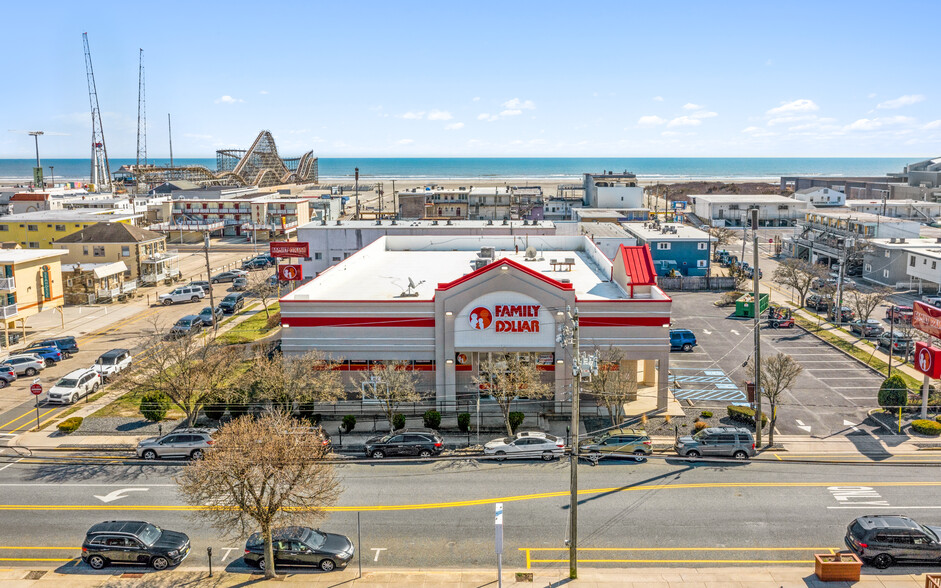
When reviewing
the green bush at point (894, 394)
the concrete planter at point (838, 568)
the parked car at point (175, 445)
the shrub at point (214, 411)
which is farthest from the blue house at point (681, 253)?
the concrete planter at point (838, 568)

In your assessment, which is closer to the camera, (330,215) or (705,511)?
(705,511)

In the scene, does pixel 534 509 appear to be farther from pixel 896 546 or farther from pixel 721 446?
pixel 896 546

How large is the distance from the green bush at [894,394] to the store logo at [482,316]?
78.0 ft

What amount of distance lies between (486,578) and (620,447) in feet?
43.7

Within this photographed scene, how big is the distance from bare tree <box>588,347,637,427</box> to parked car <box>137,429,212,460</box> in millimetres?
21512

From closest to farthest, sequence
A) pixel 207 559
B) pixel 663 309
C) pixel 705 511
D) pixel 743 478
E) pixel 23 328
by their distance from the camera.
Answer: pixel 207 559 → pixel 705 511 → pixel 743 478 → pixel 663 309 → pixel 23 328

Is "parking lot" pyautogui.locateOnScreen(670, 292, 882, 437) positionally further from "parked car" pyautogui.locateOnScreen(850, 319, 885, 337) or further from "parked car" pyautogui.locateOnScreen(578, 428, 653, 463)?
"parked car" pyautogui.locateOnScreen(578, 428, 653, 463)

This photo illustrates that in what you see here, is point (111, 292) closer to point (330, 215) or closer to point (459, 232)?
point (459, 232)

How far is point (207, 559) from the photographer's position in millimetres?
27641

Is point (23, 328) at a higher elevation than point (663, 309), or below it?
below

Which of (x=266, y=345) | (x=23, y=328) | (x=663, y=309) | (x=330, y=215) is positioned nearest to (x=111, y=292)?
(x=23, y=328)

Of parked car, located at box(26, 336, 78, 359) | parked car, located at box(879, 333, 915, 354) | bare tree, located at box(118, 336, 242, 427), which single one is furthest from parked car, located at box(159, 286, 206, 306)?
parked car, located at box(879, 333, 915, 354)

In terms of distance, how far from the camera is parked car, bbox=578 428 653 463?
120ft

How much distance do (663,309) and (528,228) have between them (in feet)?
110
